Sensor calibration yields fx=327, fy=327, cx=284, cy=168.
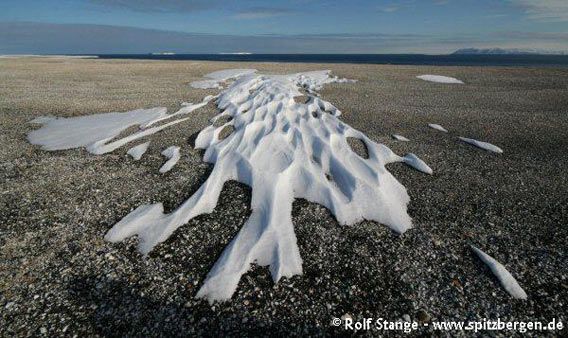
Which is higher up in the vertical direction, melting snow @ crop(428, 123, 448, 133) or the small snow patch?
melting snow @ crop(428, 123, 448, 133)

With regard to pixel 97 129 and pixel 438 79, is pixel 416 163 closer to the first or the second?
pixel 97 129

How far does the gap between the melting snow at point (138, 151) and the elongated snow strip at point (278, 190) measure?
1.86 m

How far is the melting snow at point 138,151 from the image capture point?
1085cm

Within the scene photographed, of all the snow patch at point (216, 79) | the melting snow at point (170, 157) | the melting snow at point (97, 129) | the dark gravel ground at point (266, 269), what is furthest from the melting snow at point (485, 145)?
the snow patch at point (216, 79)

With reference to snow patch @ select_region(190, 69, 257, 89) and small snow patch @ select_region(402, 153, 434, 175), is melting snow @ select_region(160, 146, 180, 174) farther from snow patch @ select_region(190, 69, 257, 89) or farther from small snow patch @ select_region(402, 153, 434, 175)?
snow patch @ select_region(190, 69, 257, 89)

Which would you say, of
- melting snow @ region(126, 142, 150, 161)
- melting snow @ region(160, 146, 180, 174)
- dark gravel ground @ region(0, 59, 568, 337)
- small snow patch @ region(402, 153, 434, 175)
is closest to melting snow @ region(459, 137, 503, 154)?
dark gravel ground @ region(0, 59, 568, 337)

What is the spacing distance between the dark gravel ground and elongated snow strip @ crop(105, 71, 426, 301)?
0.89ft

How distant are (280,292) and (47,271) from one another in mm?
4067

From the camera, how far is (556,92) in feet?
74.3

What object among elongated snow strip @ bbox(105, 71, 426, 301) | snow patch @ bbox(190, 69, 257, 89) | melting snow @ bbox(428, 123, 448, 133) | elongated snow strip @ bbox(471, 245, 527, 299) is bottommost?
elongated snow strip @ bbox(471, 245, 527, 299)

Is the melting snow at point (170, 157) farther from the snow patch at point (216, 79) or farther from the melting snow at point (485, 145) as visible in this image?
the snow patch at point (216, 79)

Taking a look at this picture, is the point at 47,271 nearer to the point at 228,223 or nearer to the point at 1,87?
the point at 228,223

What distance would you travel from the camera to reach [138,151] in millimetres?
11227

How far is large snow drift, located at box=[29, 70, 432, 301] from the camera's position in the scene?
623cm
